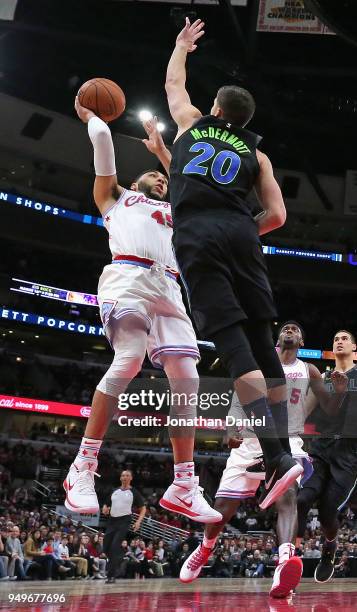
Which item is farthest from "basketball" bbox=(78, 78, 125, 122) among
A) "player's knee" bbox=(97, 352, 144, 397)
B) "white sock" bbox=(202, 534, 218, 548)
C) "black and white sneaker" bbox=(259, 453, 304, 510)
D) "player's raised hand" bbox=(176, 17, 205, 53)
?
"white sock" bbox=(202, 534, 218, 548)

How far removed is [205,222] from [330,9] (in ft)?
35.9

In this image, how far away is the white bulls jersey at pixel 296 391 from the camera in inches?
225

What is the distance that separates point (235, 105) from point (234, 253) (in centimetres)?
96

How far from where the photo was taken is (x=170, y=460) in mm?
26219

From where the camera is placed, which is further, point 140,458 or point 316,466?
point 140,458

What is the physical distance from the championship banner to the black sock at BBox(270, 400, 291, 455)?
46.3ft

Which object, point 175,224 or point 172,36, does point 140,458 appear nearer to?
point 172,36

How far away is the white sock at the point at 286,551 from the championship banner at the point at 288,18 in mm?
13907

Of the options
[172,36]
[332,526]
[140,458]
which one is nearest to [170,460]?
[140,458]

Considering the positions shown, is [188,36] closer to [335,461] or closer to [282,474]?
[282,474]

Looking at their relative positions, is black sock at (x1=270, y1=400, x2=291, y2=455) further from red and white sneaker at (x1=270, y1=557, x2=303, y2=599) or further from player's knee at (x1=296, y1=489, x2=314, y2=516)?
player's knee at (x1=296, y1=489, x2=314, y2=516)

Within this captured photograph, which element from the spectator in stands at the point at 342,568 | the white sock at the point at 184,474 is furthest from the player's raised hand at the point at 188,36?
the spectator in stands at the point at 342,568

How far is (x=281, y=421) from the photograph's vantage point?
3.46 metres

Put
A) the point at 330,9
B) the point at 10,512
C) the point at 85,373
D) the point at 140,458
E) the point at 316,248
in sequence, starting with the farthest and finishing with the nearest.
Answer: the point at 316,248
the point at 85,373
the point at 140,458
the point at 10,512
the point at 330,9
